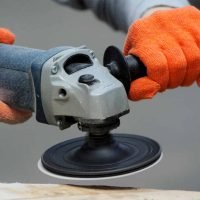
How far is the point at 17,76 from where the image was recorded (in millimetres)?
939

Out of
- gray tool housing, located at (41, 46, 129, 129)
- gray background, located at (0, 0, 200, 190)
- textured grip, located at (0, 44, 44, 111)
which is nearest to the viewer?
gray tool housing, located at (41, 46, 129, 129)

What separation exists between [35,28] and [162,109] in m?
0.81

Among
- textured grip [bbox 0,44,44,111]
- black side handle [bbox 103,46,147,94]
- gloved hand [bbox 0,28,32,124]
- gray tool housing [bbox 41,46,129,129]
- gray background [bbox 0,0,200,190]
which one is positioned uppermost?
black side handle [bbox 103,46,147,94]

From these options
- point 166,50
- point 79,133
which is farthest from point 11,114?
point 79,133

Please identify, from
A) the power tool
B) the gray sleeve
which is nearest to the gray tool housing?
the power tool

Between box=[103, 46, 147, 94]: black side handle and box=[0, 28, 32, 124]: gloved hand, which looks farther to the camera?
box=[0, 28, 32, 124]: gloved hand

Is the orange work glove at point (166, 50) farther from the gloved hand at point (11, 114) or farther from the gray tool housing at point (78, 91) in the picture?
the gloved hand at point (11, 114)

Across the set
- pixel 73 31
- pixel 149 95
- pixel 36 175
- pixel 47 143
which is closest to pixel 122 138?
pixel 149 95

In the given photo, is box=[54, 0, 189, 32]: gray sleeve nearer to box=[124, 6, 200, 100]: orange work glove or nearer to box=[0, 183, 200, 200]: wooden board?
box=[124, 6, 200, 100]: orange work glove

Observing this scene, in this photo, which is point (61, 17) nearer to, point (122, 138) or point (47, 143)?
point (47, 143)

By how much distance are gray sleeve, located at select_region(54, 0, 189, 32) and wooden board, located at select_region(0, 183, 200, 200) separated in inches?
18.4

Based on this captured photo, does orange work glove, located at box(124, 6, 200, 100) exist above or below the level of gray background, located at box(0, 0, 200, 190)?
above

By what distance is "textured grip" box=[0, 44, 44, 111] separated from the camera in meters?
0.92

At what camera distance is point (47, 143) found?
7.50 ft
